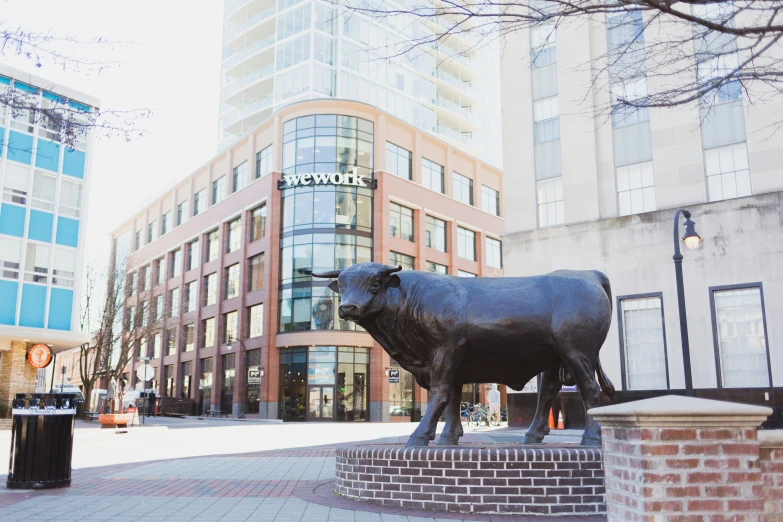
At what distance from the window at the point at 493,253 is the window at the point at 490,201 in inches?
92.6

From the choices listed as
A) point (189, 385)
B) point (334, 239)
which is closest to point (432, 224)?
point (334, 239)

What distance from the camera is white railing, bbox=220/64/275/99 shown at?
56469 millimetres

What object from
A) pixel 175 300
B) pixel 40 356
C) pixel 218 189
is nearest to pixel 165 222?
pixel 175 300

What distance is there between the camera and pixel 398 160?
50656 mm

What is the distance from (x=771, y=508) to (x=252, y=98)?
193 ft

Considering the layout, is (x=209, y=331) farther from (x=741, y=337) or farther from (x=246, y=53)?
(x=741, y=337)

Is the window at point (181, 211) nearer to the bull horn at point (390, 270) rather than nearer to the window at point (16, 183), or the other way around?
the window at point (16, 183)

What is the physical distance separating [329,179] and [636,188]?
2534 cm

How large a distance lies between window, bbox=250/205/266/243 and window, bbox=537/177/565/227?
86.8 feet

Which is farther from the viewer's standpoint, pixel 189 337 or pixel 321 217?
pixel 189 337

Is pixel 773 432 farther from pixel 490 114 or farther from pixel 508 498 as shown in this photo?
pixel 490 114

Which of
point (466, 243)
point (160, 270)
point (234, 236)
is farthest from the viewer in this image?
point (160, 270)

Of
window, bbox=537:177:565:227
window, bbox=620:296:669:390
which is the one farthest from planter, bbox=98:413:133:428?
window, bbox=620:296:669:390

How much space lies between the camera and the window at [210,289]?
57.1 meters
